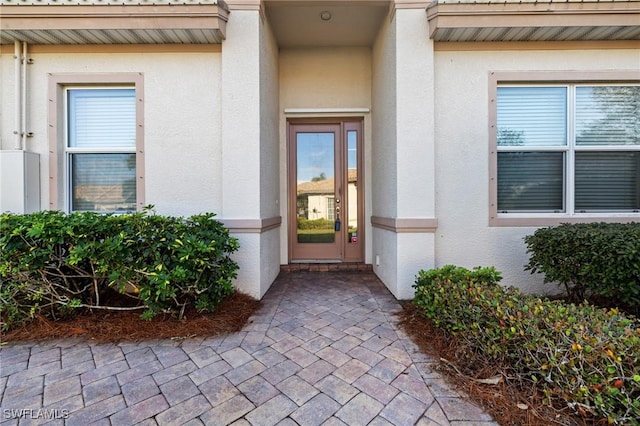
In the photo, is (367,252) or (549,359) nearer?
(549,359)

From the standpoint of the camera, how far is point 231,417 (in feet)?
5.11

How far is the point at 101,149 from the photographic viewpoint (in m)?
3.52

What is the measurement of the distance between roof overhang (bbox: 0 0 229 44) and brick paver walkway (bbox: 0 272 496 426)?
3349 mm

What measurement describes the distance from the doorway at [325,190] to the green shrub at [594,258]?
2484 mm

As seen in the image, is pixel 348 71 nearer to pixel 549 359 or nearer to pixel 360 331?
pixel 360 331

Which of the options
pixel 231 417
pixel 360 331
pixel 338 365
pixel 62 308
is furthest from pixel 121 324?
pixel 360 331

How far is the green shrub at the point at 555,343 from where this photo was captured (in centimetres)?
142

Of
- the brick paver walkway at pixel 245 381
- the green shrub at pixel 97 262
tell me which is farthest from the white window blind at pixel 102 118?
the brick paver walkway at pixel 245 381

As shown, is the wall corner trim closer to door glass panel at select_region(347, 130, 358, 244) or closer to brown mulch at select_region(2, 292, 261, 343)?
door glass panel at select_region(347, 130, 358, 244)

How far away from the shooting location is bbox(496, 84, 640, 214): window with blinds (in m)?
3.44

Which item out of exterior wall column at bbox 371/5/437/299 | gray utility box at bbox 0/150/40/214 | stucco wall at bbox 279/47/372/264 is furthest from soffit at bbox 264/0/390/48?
gray utility box at bbox 0/150/40/214

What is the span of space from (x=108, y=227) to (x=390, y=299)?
3109 mm

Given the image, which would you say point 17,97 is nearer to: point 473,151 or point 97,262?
point 97,262

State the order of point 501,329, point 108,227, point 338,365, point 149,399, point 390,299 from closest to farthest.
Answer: point 149,399 → point 501,329 → point 338,365 → point 108,227 → point 390,299
